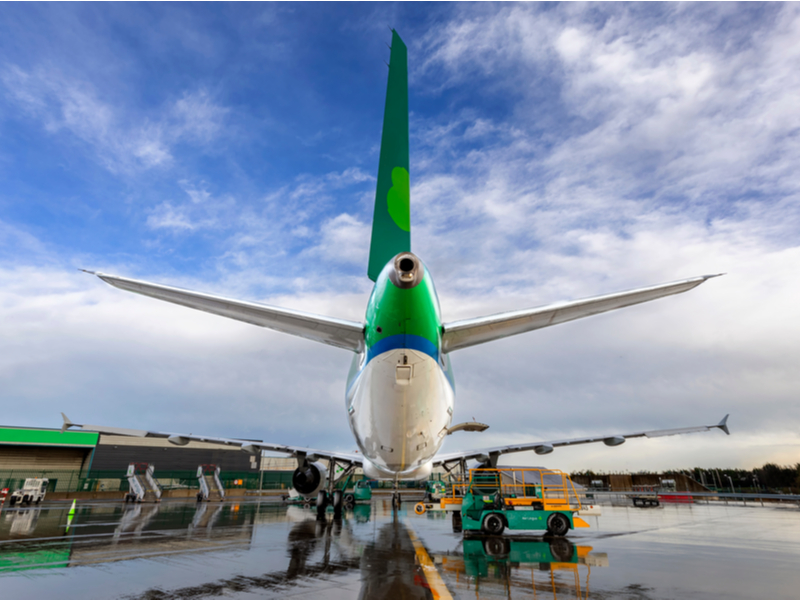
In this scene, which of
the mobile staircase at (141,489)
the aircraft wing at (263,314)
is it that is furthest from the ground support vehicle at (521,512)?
the mobile staircase at (141,489)

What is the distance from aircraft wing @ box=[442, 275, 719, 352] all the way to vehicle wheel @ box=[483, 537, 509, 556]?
20.4ft

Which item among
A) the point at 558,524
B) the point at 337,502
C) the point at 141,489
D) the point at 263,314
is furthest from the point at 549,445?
the point at 141,489

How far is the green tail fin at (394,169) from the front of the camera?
7367 millimetres

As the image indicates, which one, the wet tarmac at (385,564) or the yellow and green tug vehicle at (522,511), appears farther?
the yellow and green tug vehicle at (522,511)

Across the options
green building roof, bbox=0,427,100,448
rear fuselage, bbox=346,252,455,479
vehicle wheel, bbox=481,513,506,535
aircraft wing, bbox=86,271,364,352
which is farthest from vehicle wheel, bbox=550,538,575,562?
green building roof, bbox=0,427,100,448

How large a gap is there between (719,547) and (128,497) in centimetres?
3541

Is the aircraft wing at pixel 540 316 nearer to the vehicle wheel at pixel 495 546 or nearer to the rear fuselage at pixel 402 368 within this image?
the rear fuselage at pixel 402 368

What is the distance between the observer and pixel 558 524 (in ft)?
44.8

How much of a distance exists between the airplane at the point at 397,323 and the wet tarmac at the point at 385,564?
7.56 feet

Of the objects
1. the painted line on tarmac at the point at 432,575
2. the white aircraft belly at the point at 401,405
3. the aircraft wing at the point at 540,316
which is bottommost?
the painted line on tarmac at the point at 432,575

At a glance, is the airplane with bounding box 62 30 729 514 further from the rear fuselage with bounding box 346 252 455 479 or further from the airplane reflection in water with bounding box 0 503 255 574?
the airplane reflection in water with bounding box 0 503 255 574

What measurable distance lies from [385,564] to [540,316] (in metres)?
6.33

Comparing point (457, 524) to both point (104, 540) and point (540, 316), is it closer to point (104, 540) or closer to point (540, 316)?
point (104, 540)

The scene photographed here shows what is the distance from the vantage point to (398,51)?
7.39 m
